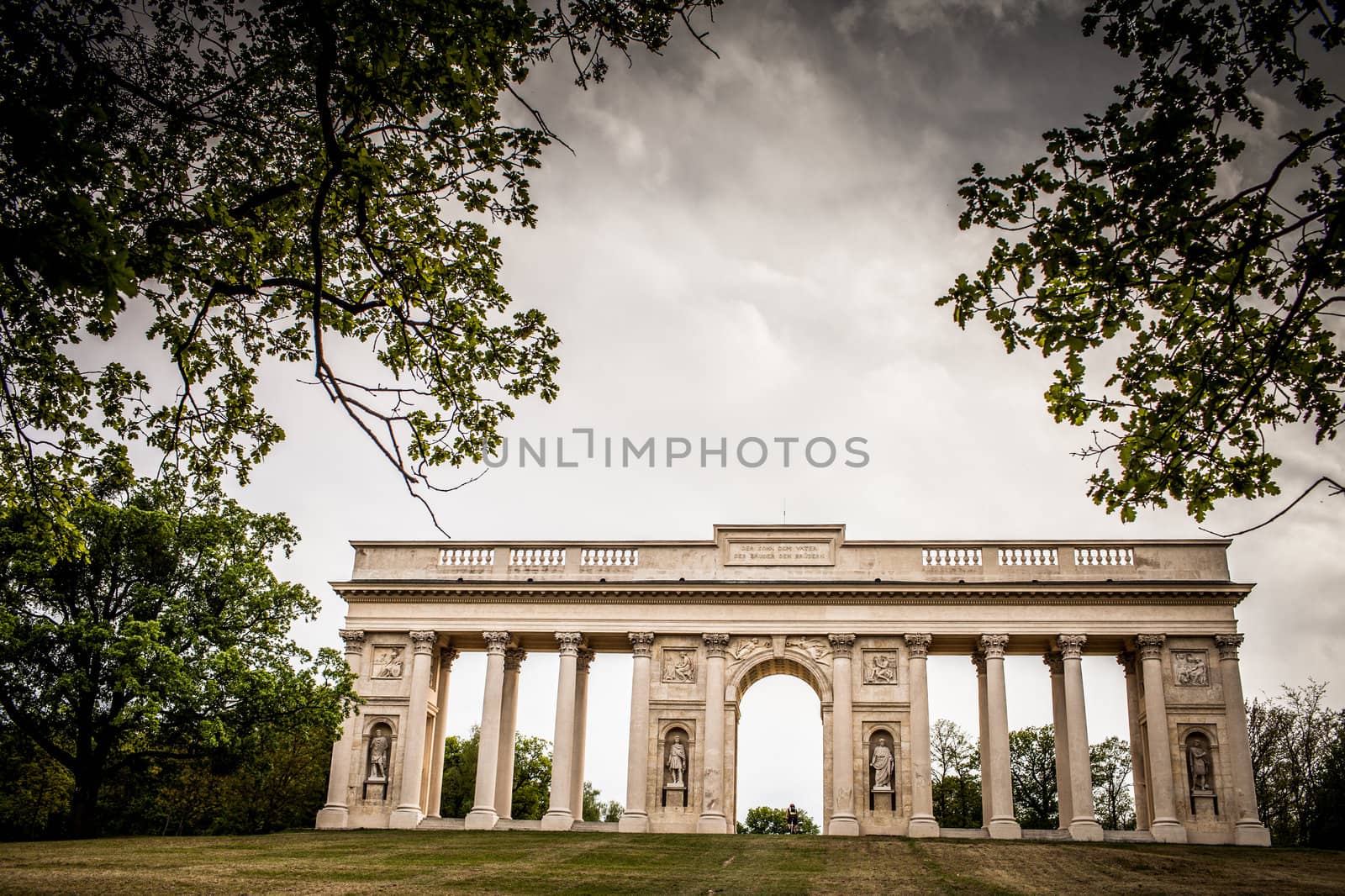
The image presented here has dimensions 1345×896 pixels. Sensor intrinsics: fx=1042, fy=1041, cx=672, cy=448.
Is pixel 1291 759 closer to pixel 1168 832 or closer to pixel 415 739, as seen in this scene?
pixel 1168 832

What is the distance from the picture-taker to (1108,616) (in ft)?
132

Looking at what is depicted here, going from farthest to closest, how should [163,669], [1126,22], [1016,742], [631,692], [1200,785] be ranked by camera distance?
[1016,742] < [631,692] < [1200,785] < [163,669] < [1126,22]

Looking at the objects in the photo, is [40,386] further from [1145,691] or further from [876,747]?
[1145,691]

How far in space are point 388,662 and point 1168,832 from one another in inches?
1188

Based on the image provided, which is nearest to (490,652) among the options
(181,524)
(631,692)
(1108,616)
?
(631,692)

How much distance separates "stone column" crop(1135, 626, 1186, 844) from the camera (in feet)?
121

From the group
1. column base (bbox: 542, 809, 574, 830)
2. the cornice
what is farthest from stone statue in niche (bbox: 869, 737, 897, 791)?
column base (bbox: 542, 809, 574, 830)

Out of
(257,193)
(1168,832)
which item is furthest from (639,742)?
(257,193)

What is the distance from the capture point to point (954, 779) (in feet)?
244

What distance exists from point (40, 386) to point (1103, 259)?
1513cm

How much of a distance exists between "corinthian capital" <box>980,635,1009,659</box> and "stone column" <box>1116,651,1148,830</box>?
5615 millimetres

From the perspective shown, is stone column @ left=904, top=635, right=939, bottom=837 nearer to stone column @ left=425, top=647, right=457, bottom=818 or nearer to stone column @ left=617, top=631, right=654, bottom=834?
stone column @ left=617, top=631, right=654, bottom=834

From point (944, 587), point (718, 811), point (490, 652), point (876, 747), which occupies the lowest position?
point (718, 811)

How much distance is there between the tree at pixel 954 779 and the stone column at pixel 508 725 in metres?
36.5
